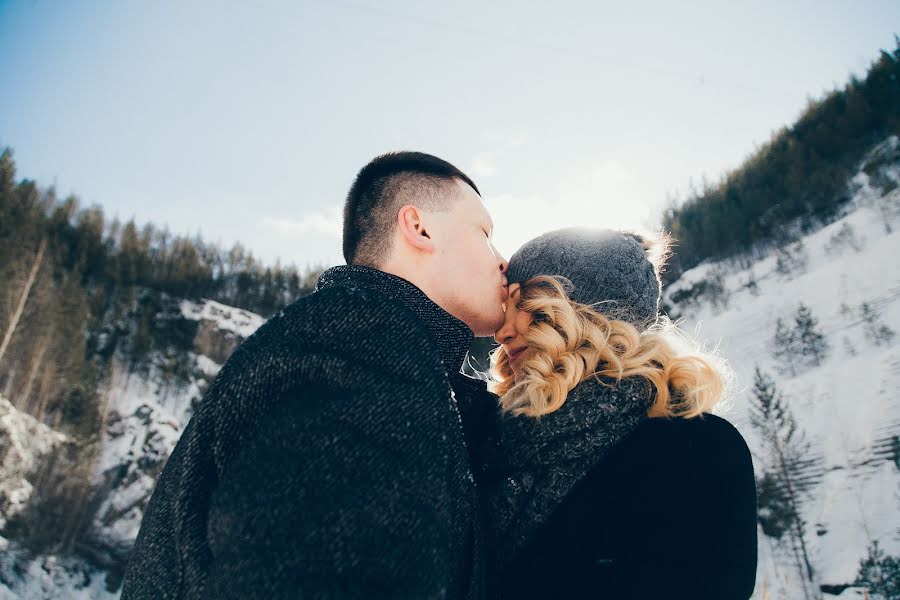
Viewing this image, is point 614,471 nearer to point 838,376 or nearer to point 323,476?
point 323,476

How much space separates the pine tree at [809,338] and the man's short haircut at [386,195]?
24.8 m

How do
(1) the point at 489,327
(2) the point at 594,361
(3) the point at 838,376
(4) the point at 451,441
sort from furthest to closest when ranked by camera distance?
(3) the point at 838,376 → (1) the point at 489,327 → (2) the point at 594,361 → (4) the point at 451,441

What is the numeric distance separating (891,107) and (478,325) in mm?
46173

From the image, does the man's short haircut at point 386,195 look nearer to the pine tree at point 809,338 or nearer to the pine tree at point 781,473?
the pine tree at point 781,473

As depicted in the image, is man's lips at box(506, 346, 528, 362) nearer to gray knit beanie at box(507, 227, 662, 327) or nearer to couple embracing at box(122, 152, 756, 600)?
couple embracing at box(122, 152, 756, 600)

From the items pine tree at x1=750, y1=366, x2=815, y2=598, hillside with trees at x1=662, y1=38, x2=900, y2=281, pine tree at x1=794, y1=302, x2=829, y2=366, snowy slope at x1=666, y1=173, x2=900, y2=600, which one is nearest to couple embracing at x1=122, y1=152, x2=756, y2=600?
snowy slope at x1=666, y1=173, x2=900, y2=600

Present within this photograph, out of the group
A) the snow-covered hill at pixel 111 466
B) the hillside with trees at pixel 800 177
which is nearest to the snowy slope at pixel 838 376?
the hillside with trees at pixel 800 177

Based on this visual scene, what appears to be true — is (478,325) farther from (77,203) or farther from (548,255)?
(77,203)

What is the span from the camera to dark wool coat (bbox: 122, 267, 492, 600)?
24.3 inches

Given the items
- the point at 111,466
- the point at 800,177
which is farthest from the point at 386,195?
the point at 800,177

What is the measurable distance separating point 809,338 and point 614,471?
25.6 m

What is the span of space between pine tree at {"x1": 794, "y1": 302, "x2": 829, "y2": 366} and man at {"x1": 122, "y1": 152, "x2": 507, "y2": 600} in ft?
83.0

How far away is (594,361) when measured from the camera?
1445 millimetres

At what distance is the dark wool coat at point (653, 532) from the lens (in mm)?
1057
